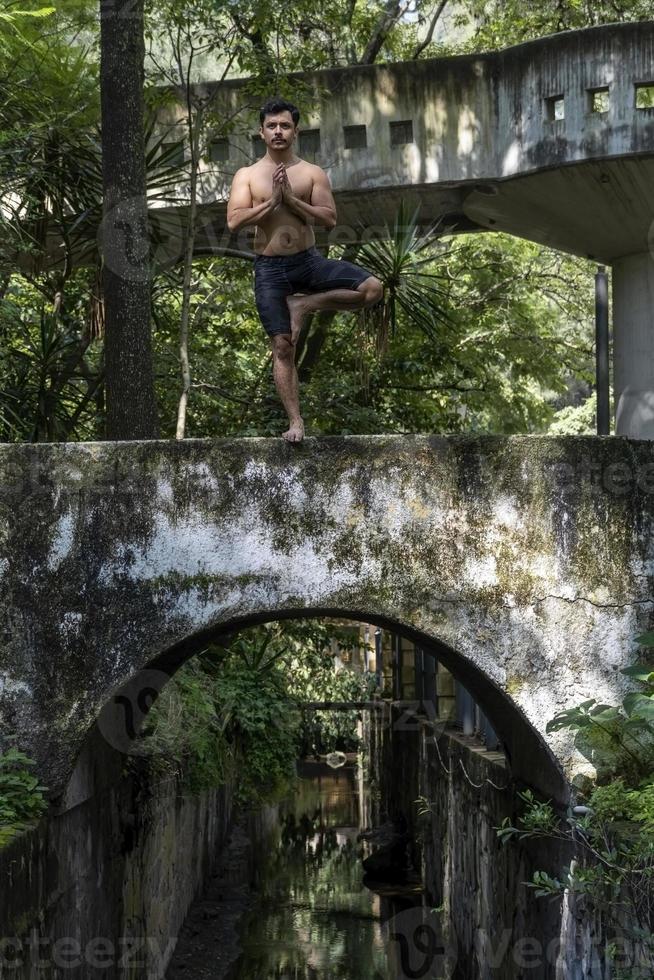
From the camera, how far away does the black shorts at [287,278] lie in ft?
21.7

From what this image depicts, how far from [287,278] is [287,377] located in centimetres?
50

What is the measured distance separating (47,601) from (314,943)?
24.9 feet

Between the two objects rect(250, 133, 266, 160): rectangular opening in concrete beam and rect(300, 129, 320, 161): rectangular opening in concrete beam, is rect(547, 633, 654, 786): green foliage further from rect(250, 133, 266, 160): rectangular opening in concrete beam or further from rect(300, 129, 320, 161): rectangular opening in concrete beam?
rect(250, 133, 266, 160): rectangular opening in concrete beam

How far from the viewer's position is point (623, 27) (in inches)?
398

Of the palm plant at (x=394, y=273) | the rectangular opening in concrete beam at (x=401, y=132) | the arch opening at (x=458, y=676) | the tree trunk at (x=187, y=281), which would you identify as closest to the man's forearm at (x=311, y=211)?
the arch opening at (x=458, y=676)

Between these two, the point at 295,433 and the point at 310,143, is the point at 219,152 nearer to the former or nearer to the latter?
the point at 310,143

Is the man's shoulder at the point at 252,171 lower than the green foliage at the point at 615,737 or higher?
higher

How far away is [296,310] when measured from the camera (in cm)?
668

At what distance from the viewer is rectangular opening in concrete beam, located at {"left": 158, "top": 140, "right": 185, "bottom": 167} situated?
10773mm

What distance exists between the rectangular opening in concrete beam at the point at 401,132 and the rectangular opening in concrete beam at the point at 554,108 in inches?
52.1

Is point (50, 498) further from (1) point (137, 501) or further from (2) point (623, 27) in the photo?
(2) point (623, 27)

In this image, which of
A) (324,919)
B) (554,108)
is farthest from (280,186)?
(324,919)

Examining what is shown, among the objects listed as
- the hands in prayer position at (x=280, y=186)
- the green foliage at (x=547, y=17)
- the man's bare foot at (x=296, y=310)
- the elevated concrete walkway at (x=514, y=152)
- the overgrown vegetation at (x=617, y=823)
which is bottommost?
the overgrown vegetation at (x=617, y=823)

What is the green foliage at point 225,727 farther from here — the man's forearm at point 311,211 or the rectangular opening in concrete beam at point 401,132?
the rectangular opening in concrete beam at point 401,132
